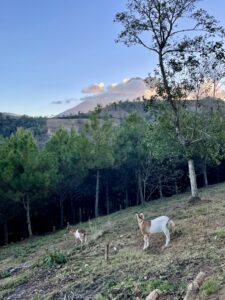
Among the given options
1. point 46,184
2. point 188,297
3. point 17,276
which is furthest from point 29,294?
point 46,184

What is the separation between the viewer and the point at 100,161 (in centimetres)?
3825

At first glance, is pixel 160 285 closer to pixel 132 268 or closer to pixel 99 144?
pixel 132 268

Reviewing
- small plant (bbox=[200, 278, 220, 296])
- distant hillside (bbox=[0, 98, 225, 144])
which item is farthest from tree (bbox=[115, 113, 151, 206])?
distant hillside (bbox=[0, 98, 225, 144])

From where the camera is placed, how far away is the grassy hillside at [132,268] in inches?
352

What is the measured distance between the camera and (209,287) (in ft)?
25.9

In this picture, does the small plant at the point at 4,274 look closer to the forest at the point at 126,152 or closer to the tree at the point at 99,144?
the forest at the point at 126,152

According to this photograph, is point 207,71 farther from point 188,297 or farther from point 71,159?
point 71,159

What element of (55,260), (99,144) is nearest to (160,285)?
(55,260)

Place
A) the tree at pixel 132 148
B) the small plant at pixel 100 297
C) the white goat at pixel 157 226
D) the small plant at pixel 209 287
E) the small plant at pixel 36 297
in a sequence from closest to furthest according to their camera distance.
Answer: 1. the small plant at pixel 209 287
2. the small plant at pixel 100 297
3. the small plant at pixel 36 297
4. the white goat at pixel 157 226
5. the tree at pixel 132 148

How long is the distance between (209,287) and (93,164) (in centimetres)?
3050

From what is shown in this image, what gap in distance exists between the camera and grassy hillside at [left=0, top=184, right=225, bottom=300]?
8945 mm

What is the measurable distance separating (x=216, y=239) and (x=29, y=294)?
530 centimetres

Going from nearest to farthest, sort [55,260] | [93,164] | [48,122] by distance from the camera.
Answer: [55,260] < [93,164] < [48,122]

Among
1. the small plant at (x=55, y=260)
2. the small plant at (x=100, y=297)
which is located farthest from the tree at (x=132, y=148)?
the small plant at (x=100, y=297)
